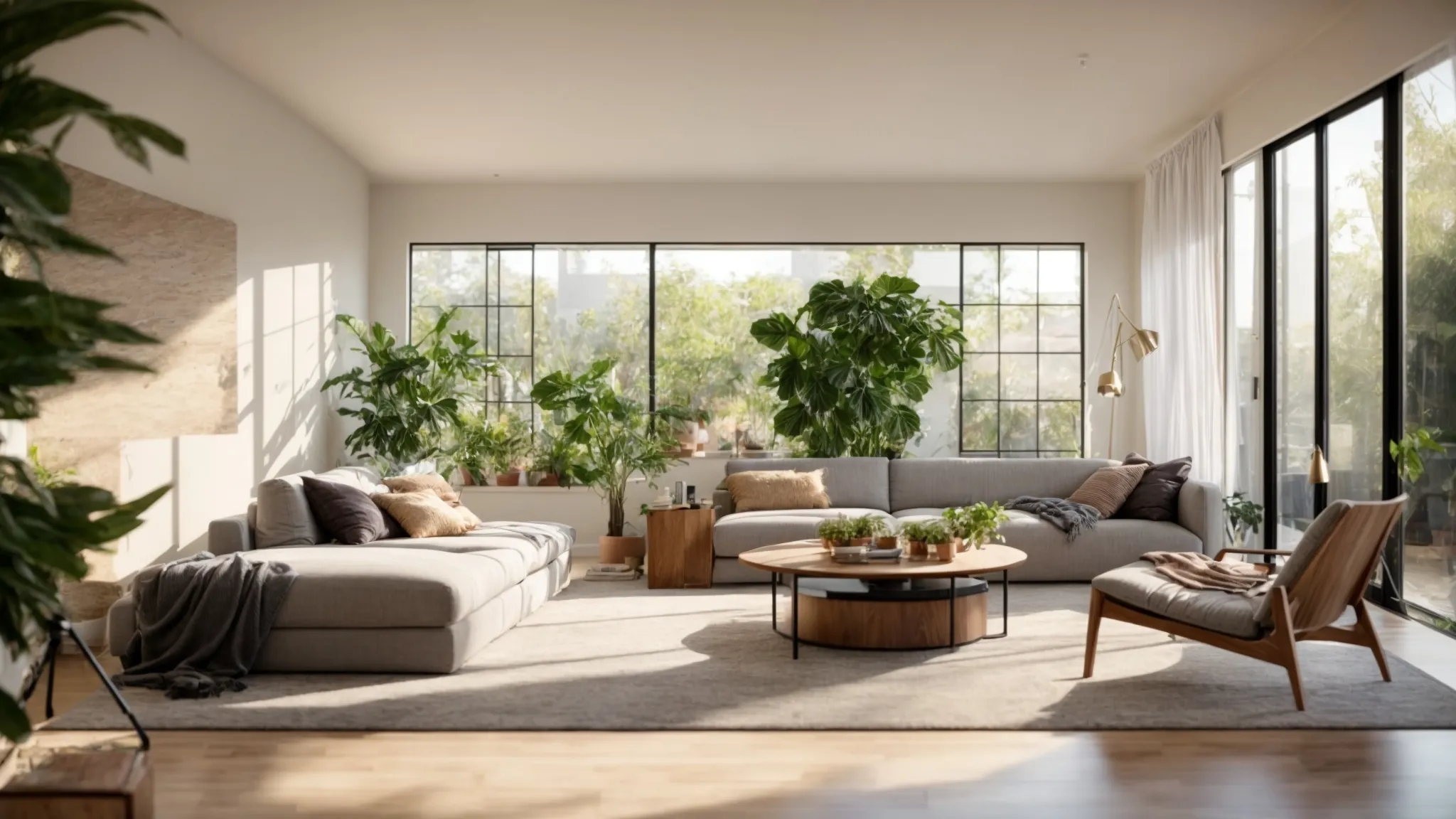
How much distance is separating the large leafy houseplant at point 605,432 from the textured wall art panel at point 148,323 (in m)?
2.39

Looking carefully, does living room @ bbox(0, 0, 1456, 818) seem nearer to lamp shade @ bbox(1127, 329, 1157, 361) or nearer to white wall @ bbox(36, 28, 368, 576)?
white wall @ bbox(36, 28, 368, 576)

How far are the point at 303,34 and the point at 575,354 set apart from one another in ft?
15.2

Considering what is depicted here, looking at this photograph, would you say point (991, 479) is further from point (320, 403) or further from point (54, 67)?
point (54, 67)

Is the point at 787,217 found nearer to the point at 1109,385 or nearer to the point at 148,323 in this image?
the point at 1109,385

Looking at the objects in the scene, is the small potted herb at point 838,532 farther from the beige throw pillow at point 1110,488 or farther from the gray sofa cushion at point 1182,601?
the beige throw pillow at point 1110,488

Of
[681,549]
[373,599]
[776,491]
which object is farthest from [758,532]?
[373,599]

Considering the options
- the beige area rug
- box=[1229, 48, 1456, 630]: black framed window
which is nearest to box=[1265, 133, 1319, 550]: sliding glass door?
box=[1229, 48, 1456, 630]: black framed window

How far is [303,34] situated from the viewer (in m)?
5.87

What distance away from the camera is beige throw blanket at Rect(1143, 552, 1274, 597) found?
4.44 m

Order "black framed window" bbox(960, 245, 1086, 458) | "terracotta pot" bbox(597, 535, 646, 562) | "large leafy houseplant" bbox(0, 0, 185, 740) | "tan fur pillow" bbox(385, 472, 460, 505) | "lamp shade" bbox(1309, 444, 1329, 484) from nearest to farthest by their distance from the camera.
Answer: "large leafy houseplant" bbox(0, 0, 185, 740)
"lamp shade" bbox(1309, 444, 1329, 484)
"tan fur pillow" bbox(385, 472, 460, 505)
"terracotta pot" bbox(597, 535, 646, 562)
"black framed window" bbox(960, 245, 1086, 458)

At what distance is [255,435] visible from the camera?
7.09 metres

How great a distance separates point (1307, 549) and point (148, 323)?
537 cm

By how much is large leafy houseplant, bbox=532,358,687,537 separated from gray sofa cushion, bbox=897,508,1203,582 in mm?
2256

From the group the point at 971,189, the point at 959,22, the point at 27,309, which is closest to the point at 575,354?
the point at 971,189
